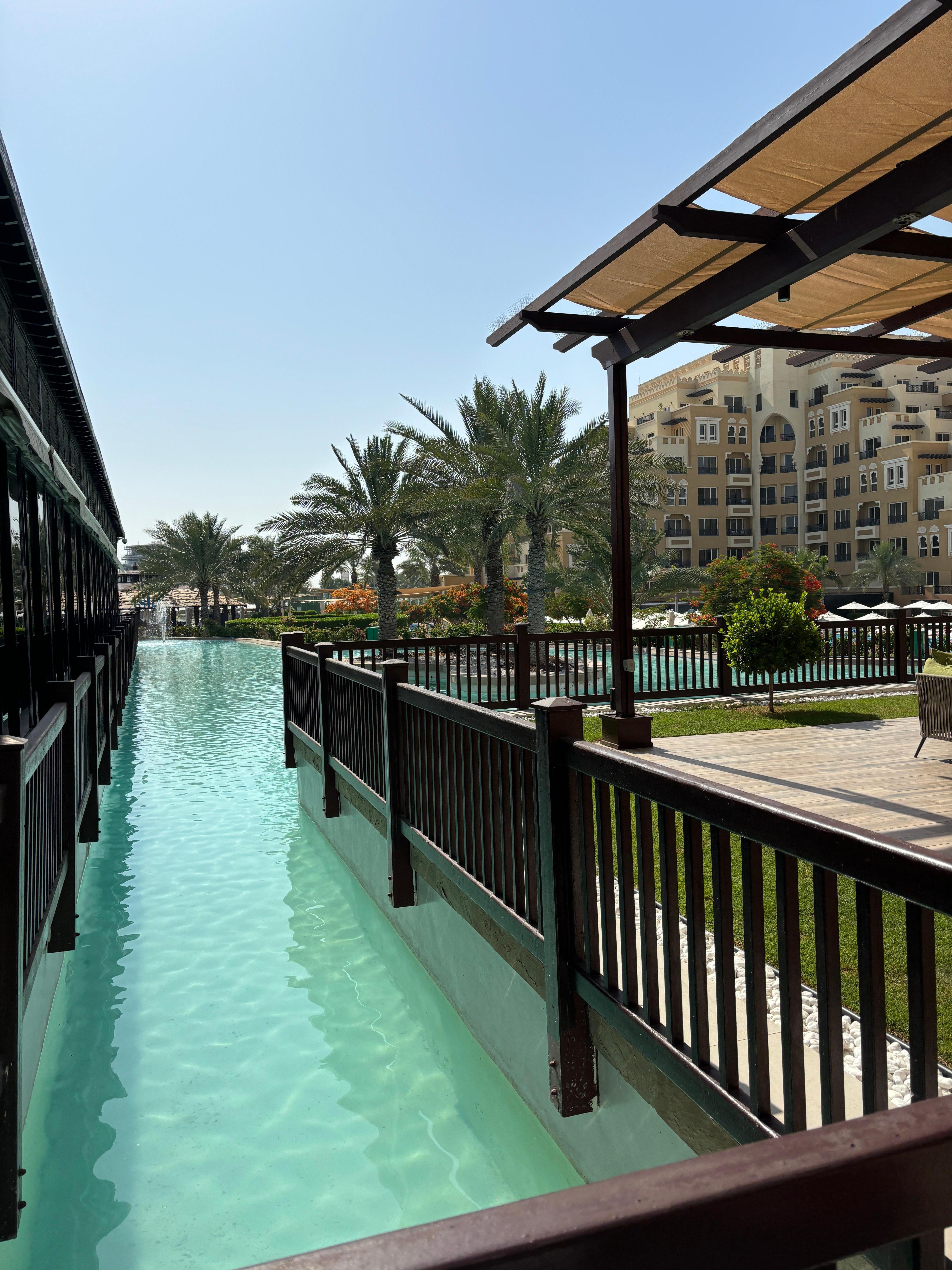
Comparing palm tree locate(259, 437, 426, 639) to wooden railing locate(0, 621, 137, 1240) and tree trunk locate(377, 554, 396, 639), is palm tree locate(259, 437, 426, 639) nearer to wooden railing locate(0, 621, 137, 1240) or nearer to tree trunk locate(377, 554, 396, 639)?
tree trunk locate(377, 554, 396, 639)

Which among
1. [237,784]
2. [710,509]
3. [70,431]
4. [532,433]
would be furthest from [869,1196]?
[710,509]

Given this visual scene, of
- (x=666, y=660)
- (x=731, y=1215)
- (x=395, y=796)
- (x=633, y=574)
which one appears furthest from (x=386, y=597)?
(x=731, y=1215)

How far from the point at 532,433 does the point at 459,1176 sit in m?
17.7

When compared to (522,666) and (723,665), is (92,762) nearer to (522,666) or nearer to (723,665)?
(522,666)

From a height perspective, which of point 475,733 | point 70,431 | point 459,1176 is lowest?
point 459,1176

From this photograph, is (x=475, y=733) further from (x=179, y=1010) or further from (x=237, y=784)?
(x=237, y=784)

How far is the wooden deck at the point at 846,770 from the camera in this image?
5.26 meters

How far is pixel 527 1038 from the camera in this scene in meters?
3.64

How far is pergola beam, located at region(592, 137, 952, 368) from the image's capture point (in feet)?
14.6

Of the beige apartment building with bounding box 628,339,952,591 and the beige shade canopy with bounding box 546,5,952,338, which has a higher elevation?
the beige apartment building with bounding box 628,339,952,591

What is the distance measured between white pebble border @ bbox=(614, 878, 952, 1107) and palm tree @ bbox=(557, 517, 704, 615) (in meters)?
17.6

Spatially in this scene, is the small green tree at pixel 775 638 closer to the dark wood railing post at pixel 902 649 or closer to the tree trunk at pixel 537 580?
the dark wood railing post at pixel 902 649

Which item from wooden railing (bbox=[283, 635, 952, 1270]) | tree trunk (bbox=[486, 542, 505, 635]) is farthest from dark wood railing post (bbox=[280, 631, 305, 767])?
tree trunk (bbox=[486, 542, 505, 635])

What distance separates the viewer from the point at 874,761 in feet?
23.4
